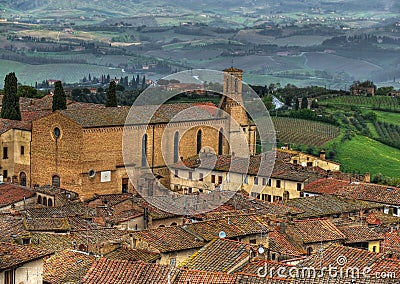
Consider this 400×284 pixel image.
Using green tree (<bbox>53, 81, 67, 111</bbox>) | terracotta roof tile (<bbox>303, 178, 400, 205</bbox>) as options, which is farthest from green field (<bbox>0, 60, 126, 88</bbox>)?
terracotta roof tile (<bbox>303, 178, 400, 205</bbox>)

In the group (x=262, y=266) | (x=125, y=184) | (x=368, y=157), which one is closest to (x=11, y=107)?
(x=125, y=184)

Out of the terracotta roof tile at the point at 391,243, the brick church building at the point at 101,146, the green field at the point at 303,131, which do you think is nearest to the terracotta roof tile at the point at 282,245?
the terracotta roof tile at the point at 391,243

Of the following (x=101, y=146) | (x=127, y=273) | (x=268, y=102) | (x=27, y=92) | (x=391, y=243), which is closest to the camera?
(x=127, y=273)

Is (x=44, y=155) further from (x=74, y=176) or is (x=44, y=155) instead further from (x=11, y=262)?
(x=11, y=262)

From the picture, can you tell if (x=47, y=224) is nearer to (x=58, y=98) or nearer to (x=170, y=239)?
(x=170, y=239)

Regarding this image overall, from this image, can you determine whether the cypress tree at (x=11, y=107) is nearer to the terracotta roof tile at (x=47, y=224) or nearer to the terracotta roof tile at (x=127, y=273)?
the terracotta roof tile at (x=47, y=224)

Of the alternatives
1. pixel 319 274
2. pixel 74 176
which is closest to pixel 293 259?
pixel 319 274
